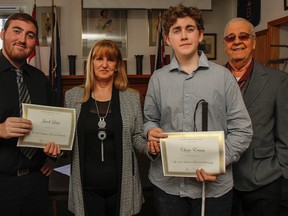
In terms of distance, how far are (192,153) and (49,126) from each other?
761 millimetres

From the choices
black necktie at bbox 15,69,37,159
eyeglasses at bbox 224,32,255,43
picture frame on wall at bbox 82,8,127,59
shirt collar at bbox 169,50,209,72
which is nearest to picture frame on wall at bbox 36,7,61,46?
picture frame on wall at bbox 82,8,127,59

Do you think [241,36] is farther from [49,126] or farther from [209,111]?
[49,126]

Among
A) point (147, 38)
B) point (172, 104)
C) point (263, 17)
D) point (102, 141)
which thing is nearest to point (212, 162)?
point (172, 104)

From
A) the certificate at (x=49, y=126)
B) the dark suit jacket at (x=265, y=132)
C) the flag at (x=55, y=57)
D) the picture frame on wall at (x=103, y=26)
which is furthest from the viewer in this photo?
the picture frame on wall at (x=103, y=26)

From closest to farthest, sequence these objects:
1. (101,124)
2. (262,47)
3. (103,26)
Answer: (101,124) < (262,47) < (103,26)

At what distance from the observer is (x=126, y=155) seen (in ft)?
5.71

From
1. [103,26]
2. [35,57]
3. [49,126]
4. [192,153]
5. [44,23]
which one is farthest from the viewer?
[103,26]

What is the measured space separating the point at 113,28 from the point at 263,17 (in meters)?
2.62

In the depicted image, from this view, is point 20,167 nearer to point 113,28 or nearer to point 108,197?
point 108,197

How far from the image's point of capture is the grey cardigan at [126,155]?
172 centimetres

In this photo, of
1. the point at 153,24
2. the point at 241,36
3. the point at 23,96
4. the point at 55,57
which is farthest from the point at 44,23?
the point at 241,36

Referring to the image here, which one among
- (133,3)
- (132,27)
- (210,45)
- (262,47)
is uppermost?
(133,3)

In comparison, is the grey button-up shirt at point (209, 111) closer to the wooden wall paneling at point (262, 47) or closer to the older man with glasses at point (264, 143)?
the older man with glasses at point (264, 143)

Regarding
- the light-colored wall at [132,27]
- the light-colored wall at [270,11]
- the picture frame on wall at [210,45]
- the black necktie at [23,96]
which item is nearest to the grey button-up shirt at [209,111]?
the black necktie at [23,96]
